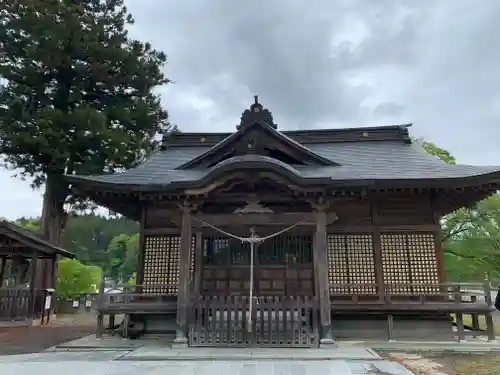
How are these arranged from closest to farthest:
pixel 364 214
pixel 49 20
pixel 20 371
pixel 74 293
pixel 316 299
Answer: pixel 20 371
pixel 316 299
pixel 364 214
pixel 49 20
pixel 74 293

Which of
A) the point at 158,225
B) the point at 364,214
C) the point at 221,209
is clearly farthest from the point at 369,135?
the point at 158,225

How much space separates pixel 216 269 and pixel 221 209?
4.96ft

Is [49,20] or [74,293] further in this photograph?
[74,293]

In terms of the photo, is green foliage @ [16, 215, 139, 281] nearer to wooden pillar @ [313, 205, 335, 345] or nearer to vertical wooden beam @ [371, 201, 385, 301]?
vertical wooden beam @ [371, 201, 385, 301]

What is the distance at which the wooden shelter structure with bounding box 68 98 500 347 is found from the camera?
27.4ft

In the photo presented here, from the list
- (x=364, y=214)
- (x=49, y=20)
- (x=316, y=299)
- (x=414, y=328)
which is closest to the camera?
(x=316, y=299)

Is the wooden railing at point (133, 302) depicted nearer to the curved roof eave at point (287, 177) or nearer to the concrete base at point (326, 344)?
the curved roof eave at point (287, 177)

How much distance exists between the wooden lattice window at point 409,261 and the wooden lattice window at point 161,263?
4887 millimetres

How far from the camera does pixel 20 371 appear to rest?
19.6 ft

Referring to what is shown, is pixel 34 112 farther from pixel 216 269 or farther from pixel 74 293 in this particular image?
pixel 216 269

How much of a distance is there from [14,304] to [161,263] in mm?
6728

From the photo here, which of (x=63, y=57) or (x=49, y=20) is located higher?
(x=49, y=20)

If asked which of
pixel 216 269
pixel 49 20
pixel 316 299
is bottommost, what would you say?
pixel 316 299

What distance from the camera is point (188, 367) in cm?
628
